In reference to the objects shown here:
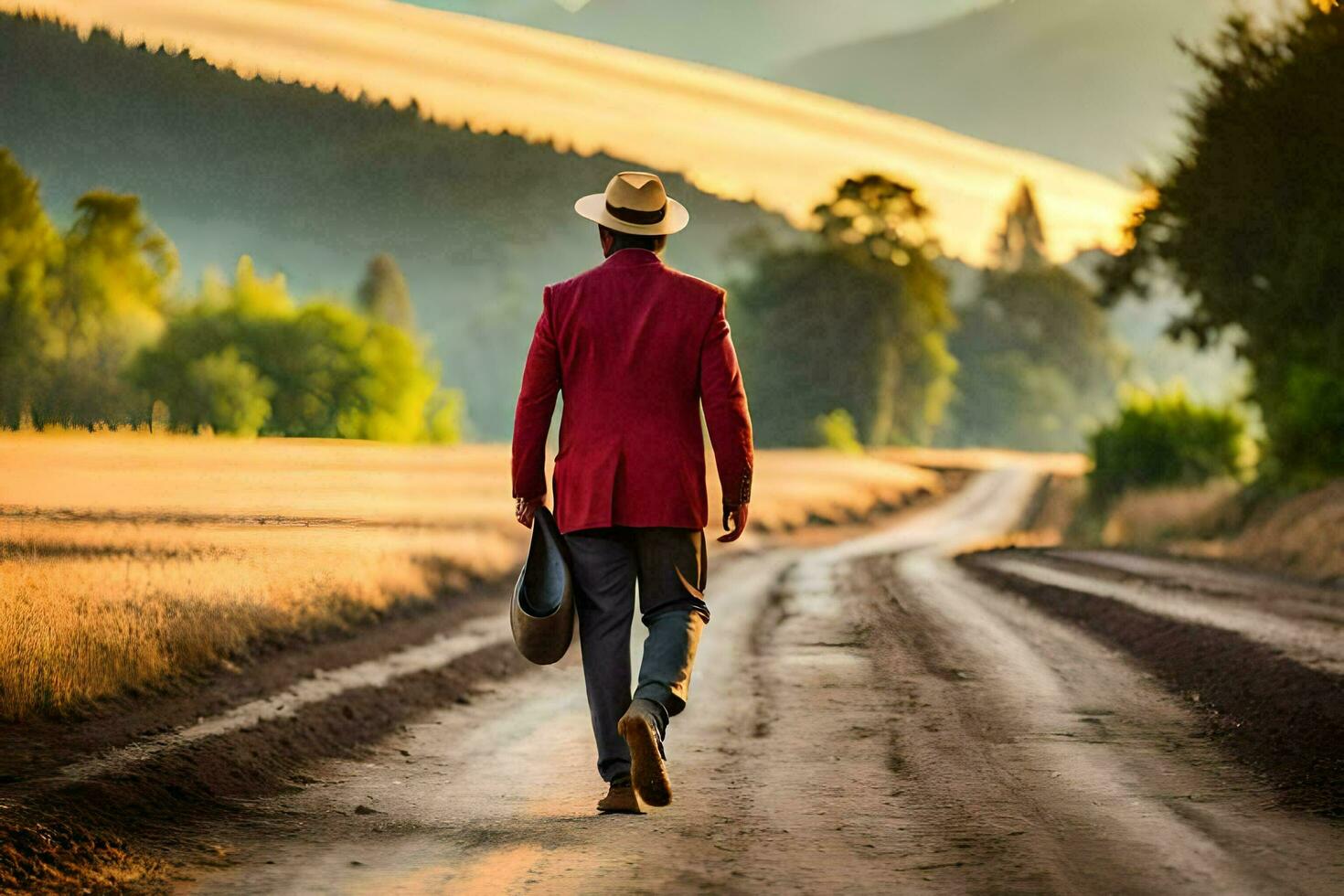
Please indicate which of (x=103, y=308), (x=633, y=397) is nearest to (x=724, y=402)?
(x=633, y=397)

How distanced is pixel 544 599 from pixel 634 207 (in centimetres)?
157

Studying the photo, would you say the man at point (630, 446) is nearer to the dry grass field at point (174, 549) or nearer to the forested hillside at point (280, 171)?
the dry grass field at point (174, 549)

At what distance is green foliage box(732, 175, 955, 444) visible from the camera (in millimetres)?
67062

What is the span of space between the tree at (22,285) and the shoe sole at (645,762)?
5.73 m

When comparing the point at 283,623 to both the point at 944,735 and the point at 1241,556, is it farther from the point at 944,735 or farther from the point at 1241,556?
the point at 1241,556

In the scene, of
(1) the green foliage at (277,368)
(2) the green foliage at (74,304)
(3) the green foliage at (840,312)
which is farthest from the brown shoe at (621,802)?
(3) the green foliage at (840,312)

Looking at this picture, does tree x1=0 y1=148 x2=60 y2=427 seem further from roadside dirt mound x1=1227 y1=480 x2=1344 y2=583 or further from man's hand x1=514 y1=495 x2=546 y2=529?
roadside dirt mound x1=1227 y1=480 x2=1344 y2=583

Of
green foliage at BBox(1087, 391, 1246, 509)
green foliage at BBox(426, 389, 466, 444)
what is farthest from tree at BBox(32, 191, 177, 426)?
green foliage at BBox(1087, 391, 1246, 509)

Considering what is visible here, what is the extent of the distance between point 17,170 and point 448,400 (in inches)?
229

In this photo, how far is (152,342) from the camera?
10.6 metres

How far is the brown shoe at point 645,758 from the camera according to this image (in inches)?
213

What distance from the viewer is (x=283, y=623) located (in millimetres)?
11617

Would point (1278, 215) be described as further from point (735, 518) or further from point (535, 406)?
point (535, 406)

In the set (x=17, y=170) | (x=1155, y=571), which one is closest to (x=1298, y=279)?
(x=1155, y=571)
